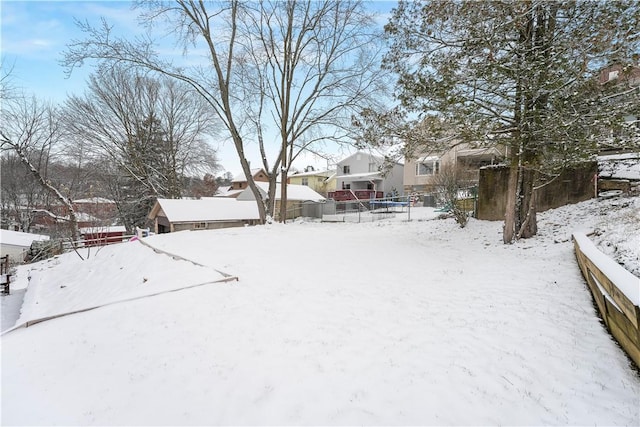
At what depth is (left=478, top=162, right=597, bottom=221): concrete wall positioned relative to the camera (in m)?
8.30

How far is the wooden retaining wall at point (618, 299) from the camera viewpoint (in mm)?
2408

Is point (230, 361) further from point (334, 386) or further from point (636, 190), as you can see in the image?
point (636, 190)

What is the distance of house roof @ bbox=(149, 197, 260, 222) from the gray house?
29.6ft

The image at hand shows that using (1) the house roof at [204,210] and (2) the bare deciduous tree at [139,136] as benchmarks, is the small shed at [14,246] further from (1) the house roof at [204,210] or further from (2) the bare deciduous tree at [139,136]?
(1) the house roof at [204,210]

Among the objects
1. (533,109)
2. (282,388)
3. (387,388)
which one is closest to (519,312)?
(387,388)

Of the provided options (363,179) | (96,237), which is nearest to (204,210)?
(96,237)

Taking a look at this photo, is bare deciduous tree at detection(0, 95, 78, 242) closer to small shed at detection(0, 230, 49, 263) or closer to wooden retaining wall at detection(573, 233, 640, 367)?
small shed at detection(0, 230, 49, 263)

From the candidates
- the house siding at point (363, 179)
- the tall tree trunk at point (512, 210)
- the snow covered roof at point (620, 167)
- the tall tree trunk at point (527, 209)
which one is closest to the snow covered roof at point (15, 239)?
the house siding at point (363, 179)

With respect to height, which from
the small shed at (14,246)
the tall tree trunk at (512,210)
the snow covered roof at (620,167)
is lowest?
the small shed at (14,246)

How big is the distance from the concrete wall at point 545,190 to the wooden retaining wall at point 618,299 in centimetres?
554

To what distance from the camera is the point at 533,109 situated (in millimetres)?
5617

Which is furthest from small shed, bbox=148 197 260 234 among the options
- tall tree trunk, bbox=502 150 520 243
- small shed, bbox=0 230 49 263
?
tall tree trunk, bbox=502 150 520 243

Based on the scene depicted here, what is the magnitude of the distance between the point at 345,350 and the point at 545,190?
8.95 meters

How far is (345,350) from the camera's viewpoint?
3.13 m
